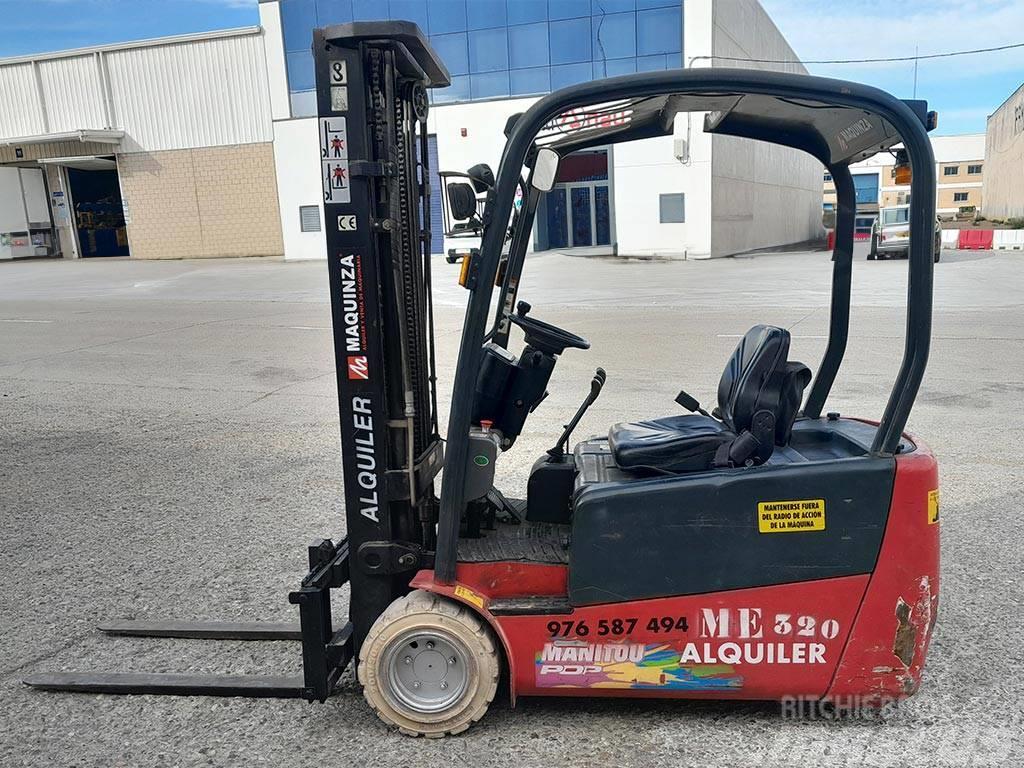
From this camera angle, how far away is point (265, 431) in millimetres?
7949

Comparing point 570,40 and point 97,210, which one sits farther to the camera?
point 97,210

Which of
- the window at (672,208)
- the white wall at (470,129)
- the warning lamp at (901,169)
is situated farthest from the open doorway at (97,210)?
the warning lamp at (901,169)

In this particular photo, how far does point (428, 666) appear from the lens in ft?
10.4

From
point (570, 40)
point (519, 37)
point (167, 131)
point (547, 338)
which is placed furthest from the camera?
point (167, 131)

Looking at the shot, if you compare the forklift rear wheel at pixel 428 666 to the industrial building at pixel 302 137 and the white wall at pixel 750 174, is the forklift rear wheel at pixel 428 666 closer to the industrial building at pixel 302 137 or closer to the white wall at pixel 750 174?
the white wall at pixel 750 174

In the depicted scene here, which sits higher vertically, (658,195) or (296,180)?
(296,180)

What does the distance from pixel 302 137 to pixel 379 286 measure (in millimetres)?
34682

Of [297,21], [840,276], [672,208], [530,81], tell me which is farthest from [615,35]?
[840,276]

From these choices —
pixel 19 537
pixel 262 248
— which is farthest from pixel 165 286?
pixel 19 537

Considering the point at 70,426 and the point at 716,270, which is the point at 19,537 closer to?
the point at 70,426

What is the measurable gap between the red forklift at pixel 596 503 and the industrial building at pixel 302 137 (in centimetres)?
2771

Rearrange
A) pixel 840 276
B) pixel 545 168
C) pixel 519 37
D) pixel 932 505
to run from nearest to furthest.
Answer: pixel 545 168 → pixel 932 505 → pixel 840 276 → pixel 519 37

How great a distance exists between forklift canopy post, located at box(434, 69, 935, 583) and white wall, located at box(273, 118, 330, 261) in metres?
33.4

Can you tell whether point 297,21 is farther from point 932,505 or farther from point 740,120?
point 932,505
